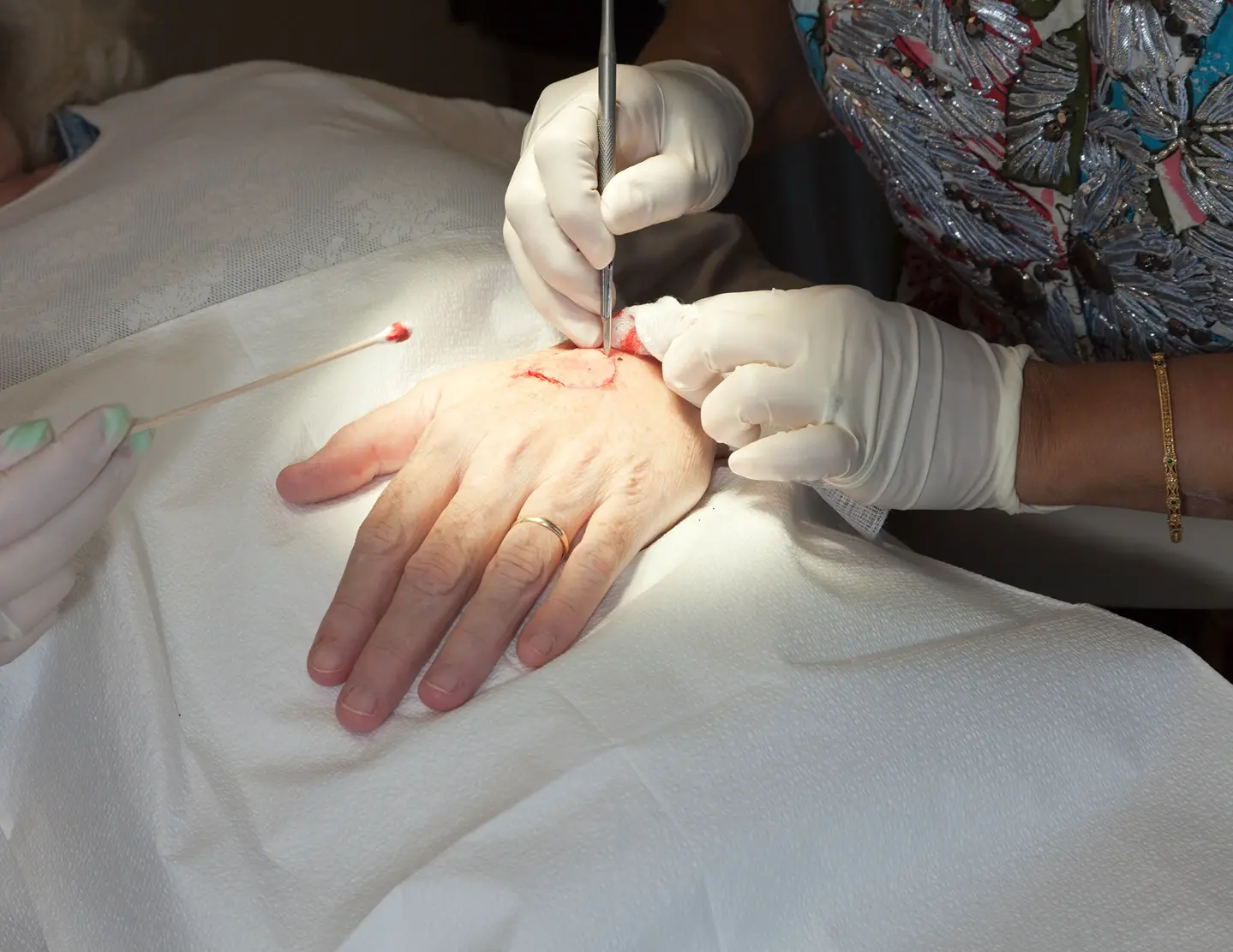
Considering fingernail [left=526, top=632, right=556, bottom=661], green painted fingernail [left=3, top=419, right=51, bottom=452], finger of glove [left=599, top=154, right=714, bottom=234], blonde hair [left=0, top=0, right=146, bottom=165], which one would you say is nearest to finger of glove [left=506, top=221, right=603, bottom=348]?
finger of glove [left=599, top=154, right=714, bottom=234]

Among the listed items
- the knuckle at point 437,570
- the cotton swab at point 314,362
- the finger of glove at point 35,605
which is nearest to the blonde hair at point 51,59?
the cotton swab at point 314,362

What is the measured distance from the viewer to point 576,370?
121cm

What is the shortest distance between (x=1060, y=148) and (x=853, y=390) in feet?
1.20

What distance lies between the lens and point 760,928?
757mm

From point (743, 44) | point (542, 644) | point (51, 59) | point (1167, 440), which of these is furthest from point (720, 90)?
point (51, 59)

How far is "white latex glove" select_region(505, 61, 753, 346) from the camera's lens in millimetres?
1117

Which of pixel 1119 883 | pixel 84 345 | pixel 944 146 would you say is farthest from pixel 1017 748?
pixel 84 345

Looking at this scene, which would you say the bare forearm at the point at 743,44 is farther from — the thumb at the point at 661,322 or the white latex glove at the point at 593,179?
the thumb at the point at 661,322

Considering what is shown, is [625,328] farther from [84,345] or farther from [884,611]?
[84,345]

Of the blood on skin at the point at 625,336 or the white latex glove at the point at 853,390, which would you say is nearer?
the white latex glove at the point at 853,390

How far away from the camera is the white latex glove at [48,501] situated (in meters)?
0.89

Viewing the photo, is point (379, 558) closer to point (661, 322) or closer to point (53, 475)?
point (53, 475)

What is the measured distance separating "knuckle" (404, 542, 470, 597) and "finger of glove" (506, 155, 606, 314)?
0.33 metres

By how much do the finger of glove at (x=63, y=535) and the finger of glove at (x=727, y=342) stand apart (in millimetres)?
515
